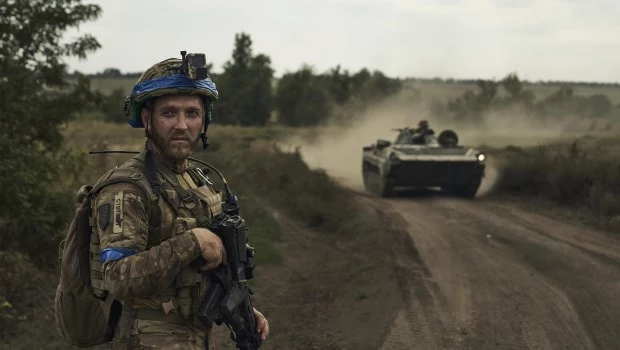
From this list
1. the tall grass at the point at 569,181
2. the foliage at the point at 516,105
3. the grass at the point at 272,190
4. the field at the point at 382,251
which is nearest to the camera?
the field at the point at 382,251

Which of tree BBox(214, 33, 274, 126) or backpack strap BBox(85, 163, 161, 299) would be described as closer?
backpack strap BBox(85, 163, 161, 299)

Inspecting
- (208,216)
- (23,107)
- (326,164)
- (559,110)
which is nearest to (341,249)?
(23,107)

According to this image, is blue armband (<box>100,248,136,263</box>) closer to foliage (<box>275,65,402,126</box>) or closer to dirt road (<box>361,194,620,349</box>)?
dirt road (<box>361,194,620,349</box>)

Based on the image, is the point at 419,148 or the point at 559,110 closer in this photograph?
the point at 419,148

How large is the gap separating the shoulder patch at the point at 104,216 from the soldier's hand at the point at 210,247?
32 centimetres

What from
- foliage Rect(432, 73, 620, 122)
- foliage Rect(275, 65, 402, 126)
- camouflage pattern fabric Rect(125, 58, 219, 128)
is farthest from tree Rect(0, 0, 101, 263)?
foliage Rect(275, 65, 402, 126)

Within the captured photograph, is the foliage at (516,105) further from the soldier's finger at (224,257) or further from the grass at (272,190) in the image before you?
the soldier's finger at (224,257)

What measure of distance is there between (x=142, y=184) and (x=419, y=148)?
15.7 m

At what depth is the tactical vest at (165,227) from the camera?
281 cm

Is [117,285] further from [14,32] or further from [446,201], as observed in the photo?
[446,201]

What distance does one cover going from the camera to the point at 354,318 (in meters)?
7.92

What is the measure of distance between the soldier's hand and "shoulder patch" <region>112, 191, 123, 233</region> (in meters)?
0.27

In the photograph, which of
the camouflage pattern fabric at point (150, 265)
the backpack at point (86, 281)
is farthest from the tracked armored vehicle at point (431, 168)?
the camouflage pattern fabric at point (150, 265)

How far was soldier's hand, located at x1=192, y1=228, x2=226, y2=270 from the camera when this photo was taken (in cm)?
272
